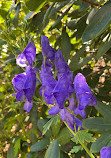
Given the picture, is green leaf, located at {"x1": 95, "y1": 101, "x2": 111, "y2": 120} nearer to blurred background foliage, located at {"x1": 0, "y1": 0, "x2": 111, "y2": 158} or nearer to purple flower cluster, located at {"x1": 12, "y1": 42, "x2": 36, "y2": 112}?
blurred background foliage, located at {"x1": 0, "y1": 0, "x2": 111, "y2": 158}

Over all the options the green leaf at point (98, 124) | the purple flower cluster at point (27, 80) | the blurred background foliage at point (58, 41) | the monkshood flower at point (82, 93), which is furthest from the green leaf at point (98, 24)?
the green leaf at point (98, 124)

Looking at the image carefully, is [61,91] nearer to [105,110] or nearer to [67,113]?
[67,113]

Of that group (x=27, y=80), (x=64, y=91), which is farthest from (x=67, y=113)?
(x=27, y=80)

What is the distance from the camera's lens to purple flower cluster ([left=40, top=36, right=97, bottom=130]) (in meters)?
0.74

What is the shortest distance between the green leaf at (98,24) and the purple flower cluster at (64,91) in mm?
143

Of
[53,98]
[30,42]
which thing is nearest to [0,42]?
[30,42]

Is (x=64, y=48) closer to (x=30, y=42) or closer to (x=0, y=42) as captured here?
(x=30, y=42)

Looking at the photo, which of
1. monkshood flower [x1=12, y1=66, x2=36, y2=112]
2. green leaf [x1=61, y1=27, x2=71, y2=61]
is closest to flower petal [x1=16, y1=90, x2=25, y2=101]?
monkshood flower [x1=12, y1=66, x2=36, y2=112]

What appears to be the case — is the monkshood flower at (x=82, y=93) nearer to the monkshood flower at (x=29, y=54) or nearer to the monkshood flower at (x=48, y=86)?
the monkshood flower at (x=48, y=86)

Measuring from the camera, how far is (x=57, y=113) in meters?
0.76

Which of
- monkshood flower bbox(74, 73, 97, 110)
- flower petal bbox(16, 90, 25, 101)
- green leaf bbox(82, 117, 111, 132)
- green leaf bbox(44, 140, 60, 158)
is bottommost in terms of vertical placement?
green leaf bbox(44, 140, 60, 158)

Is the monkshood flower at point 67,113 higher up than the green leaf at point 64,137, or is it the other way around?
the monkshood flower at point 67,113

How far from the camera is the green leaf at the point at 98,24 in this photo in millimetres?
650

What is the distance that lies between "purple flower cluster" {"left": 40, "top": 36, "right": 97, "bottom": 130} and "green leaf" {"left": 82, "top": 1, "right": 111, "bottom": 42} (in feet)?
0.47
